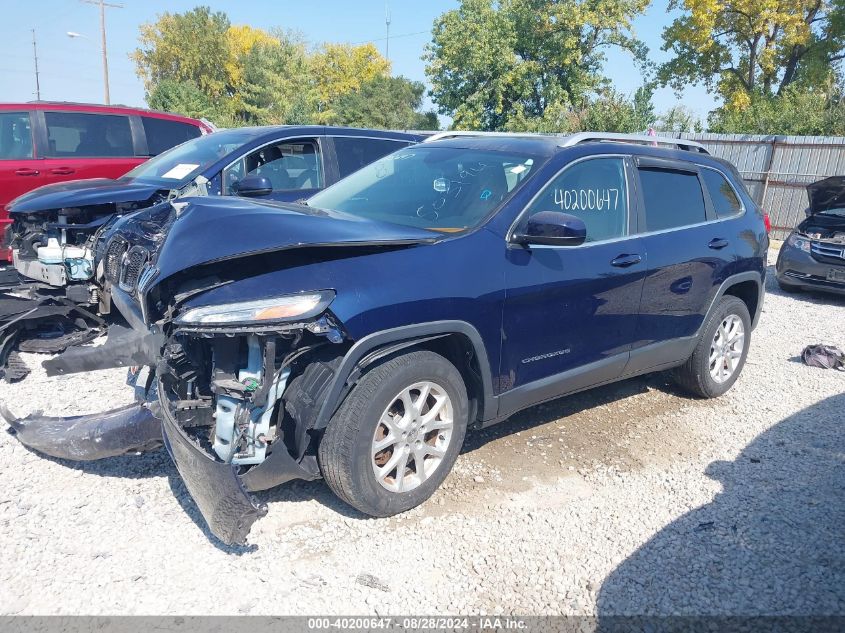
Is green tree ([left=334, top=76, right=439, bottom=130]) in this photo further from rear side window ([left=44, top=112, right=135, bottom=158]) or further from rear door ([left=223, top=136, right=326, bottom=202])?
rear door ([left=223, top=136, right=326, bottom=202])

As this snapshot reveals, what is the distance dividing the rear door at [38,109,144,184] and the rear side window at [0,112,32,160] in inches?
6.4

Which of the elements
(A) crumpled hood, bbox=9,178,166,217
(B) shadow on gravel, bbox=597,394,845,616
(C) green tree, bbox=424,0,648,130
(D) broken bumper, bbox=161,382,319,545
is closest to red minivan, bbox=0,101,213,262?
(A) crumpled hood, bbox=9,178,166,217

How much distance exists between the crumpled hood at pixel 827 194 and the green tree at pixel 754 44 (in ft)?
69.4

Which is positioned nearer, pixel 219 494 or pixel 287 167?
pixel 219 494

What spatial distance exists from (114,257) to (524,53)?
34.6 m

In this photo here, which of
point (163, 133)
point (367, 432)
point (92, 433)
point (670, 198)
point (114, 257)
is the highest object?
point (163, 133)

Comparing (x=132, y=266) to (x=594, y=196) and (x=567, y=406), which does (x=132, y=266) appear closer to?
(x=594, y=196)

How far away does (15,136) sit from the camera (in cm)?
820

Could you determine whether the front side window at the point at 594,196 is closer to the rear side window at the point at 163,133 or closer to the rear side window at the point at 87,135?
the rear side window at the point at 163,133

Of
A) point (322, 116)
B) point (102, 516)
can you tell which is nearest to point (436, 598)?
point (102, 516)

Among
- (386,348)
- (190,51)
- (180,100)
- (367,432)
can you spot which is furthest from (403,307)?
(190,51)

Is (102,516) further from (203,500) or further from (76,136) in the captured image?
(76,136)

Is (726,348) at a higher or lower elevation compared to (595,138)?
lower

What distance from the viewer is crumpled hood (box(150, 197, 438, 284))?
296cm
